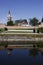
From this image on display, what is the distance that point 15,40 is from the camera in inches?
1089

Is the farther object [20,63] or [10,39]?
[10,39]

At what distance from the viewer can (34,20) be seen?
283 feet

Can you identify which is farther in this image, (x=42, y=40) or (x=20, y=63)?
(x=42, y=40)

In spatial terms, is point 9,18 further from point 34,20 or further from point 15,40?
point 15,40

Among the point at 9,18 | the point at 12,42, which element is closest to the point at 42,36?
the point at 12,42

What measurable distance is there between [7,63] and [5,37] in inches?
596

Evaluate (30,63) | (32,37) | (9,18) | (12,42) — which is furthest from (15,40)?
(9,18)

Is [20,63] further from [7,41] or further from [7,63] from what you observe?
[7,41]

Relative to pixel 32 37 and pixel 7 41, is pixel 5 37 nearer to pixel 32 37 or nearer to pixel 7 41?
pixel 7 41

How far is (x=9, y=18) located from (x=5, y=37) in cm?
5612

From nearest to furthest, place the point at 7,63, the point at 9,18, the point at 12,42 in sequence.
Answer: the point at 7,63, the point at 12,42, the point at 9,18

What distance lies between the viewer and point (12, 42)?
27344 millimetres

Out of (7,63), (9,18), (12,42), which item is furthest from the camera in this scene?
(9,18)

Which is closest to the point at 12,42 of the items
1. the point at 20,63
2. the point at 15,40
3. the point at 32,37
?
the point at 15,40
